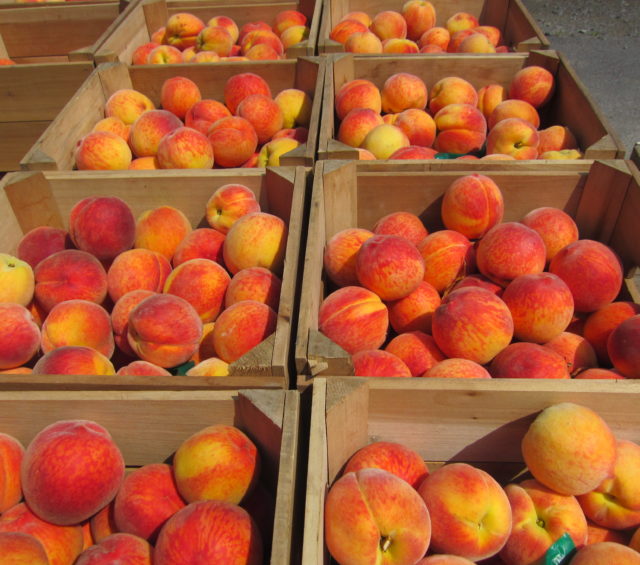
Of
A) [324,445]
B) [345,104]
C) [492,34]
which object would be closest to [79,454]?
[324,445]

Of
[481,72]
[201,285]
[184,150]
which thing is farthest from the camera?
[481,72]

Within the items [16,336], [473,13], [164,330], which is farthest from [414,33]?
[16,336]

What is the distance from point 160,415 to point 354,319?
51cm

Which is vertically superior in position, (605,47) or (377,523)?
(605,47)

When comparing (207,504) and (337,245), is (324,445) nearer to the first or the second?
(207,504)

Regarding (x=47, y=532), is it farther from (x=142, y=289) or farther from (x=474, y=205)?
(x=474, y=205)

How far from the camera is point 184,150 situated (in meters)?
1.82

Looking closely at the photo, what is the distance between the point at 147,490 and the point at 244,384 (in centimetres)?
27

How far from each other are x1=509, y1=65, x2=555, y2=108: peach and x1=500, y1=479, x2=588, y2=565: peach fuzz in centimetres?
171

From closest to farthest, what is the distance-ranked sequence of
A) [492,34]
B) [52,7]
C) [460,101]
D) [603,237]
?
[603,237]
[460,101]
[492,34]
[52,7]

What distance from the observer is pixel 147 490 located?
39.1 inches

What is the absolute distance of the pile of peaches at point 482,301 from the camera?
1221 mm

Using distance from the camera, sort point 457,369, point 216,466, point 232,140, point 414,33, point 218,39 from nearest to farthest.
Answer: point 216,466 → point 457,369 → point 232,140 → point 218,39 → point 414,33

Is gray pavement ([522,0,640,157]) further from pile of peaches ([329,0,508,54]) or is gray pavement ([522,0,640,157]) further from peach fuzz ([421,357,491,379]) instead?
peach fuzz ([421,357,491,379])
